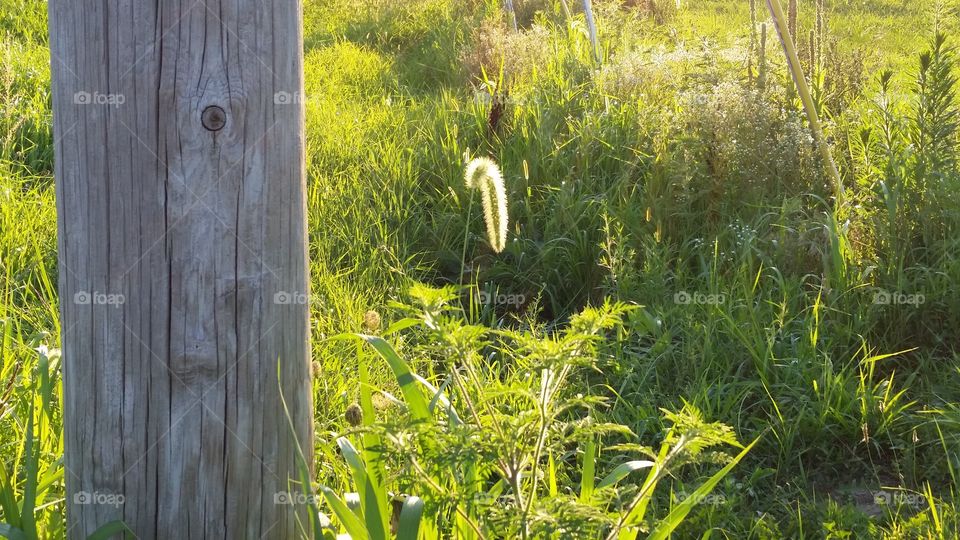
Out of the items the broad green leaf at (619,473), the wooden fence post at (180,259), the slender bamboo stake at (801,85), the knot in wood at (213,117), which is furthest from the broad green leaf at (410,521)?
the slender bamboo stake at (801,85)

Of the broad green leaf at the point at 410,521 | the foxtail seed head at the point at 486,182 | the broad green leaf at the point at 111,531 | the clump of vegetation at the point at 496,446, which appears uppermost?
the foxtail seed head at the point at 486,182

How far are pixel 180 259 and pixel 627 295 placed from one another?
2.28 m

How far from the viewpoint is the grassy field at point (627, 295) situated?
1.93 metres

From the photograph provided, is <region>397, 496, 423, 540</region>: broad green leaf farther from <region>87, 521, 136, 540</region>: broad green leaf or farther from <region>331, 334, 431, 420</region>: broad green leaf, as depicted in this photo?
<region>87, 521, 136, 540</region>: broad green leaf

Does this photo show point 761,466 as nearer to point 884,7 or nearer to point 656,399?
point 656,399

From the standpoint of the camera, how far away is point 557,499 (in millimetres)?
1590

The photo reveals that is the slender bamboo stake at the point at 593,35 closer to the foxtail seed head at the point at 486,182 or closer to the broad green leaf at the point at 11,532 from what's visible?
the foxtail seed head at the point at 486,182

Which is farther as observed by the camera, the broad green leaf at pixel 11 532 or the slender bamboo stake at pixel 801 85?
the slender bamboo stake at pixel 801 85

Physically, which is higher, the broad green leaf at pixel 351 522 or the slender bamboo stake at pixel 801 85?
the slender bamboo stake at pixel 801 85

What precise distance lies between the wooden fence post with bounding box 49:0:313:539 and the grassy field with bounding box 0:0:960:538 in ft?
0.80

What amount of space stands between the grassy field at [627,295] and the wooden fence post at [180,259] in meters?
0.24

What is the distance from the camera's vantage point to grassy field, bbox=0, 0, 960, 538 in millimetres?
1934

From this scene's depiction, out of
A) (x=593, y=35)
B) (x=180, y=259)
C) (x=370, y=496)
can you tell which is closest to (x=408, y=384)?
(x=370, y=496)

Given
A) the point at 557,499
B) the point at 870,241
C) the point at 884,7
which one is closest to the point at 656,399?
the point at 870,241
